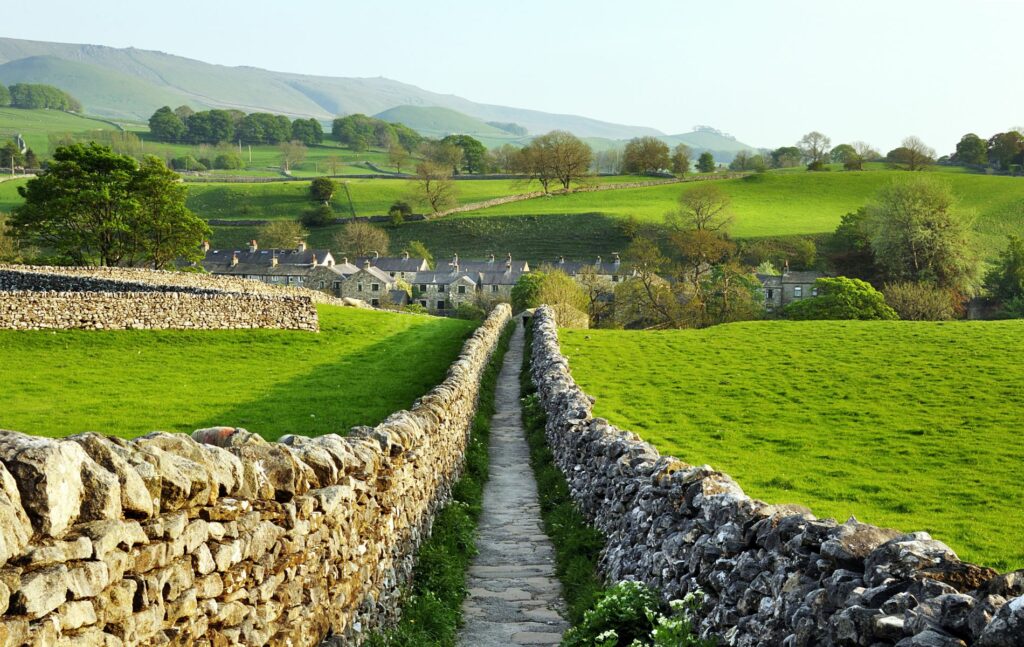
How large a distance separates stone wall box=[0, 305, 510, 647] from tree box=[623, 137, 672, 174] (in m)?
166

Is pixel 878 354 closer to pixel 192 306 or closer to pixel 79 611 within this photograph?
pixel 192 306

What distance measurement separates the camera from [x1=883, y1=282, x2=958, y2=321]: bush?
63.4 metres

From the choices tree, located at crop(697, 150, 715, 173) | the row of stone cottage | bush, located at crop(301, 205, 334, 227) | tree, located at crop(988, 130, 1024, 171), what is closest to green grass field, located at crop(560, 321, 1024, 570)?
the row of stone cottage

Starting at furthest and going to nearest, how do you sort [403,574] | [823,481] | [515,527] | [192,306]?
[192,306]
[823,481]
[515,527]
[403,574]

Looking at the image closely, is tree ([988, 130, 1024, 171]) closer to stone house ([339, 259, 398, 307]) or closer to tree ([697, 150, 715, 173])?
tree ([697, 150, 715, 173])

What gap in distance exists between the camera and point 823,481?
611 inches

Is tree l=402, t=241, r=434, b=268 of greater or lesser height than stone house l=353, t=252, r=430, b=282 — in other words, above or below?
above

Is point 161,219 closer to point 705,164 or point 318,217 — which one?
point 318,217

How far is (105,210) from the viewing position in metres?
59.4

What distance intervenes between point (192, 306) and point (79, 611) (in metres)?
33.3

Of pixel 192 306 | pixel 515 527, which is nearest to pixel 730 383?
pixel 515 527

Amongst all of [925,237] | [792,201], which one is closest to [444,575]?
[925,237]

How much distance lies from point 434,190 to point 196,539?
139m

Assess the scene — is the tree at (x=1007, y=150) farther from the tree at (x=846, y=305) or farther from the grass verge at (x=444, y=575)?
the grass verge at (x=444, y=575)
